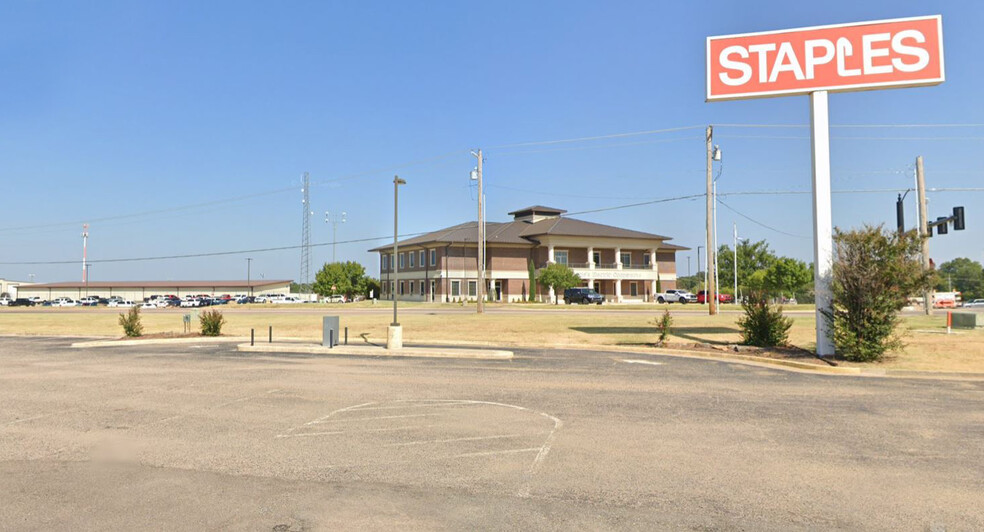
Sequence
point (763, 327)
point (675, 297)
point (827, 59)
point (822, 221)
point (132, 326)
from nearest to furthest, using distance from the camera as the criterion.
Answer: point (822, 221) < point (827, 59) < point (763, 327) < point (132, 326) < point (675, 297)

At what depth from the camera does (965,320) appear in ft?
91.2

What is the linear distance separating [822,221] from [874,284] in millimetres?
2669

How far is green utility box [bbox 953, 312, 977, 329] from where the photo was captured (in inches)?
1077

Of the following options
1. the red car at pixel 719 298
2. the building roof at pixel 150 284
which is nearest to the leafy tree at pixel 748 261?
the red car at pixel 719 298

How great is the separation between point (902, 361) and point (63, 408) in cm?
2123

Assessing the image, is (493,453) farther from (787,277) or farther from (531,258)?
(787,277)

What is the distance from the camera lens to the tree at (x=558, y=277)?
236 ft

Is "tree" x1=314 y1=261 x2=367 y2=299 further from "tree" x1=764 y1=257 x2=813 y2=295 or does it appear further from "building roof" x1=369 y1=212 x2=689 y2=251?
"tree" x1=764 y1=257 x2=813 y2=295

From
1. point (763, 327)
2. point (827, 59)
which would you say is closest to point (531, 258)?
point (763, 327)

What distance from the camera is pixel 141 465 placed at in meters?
8.16

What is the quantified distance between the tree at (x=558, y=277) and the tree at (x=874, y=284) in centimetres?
5246

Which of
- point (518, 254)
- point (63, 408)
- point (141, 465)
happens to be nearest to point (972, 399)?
point (141, 465)

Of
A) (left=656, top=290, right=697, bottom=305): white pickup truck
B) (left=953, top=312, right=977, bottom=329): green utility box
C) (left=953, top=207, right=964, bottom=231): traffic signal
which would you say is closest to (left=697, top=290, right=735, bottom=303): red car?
(left=656, top=290, right=697, bottom=305): white pickup truck

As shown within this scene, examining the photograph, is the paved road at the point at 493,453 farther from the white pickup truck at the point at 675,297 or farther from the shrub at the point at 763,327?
the white pickup truck at the point at 675,297
